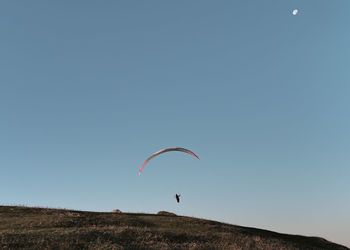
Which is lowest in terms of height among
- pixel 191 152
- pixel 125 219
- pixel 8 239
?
pixel 8 239

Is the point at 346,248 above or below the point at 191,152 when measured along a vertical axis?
below

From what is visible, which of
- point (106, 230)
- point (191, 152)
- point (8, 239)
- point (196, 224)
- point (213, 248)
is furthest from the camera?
point (196, 224)

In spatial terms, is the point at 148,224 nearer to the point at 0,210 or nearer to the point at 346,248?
the point at 0,210

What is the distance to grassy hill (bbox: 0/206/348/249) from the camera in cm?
2437

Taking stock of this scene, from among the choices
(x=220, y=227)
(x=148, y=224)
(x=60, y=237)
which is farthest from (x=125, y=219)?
(x=60, y=237)

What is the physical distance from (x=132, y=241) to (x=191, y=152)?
10.8 metres

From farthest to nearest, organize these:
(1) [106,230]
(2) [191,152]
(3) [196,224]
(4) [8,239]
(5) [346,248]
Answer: (5) [346,248] < (3) [196,224] < (2) [191,152] < (1) [106,230] < (4) [8,239]

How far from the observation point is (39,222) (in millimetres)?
34562

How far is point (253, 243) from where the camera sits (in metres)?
33.1

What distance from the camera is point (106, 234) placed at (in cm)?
2862

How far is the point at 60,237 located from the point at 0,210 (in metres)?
24.3

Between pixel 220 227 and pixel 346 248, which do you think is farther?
pixel 346 248

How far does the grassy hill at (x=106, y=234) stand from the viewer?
24366 millimetres

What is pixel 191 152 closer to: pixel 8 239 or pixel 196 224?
pixel 196 224
